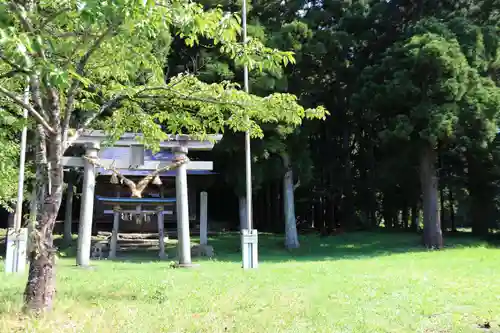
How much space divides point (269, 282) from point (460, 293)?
3062mm

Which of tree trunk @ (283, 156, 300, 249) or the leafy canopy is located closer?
the leafy canopy

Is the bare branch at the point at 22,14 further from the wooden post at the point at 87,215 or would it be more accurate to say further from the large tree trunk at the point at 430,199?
the large tree trunk at the point at 430,199

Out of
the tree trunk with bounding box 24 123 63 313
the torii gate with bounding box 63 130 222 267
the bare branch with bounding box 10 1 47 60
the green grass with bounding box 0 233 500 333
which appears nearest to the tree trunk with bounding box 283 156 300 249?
the torii gate with bounding box 63 130 222 267

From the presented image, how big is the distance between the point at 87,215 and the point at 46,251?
7002 millimetres

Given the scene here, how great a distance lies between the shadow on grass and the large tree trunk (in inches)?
19.7

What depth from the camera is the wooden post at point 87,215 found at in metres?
11.7

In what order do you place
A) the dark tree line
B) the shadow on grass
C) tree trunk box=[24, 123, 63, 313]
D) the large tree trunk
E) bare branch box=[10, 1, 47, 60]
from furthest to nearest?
the large tree trunk, the dark tree line, the shadow on grass, tree trunk box=[24, 123, 63, 313], bare branch box=[10, 1, 47, 60]

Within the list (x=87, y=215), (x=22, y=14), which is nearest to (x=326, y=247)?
(x=87, y=215)

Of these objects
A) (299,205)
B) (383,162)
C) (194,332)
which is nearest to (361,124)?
(383,162)

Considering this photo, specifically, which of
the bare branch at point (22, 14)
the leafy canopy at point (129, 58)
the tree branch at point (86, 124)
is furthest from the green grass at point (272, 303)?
the bare branch at point (22, 14)

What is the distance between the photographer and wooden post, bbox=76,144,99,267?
11.7m

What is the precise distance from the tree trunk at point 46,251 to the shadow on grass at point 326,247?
1002 centimetres

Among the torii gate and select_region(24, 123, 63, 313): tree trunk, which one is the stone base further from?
select_region(24, 123, 63, 313): tree trunk

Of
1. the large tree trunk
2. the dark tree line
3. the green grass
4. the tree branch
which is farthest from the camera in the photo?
the large tree trunk
